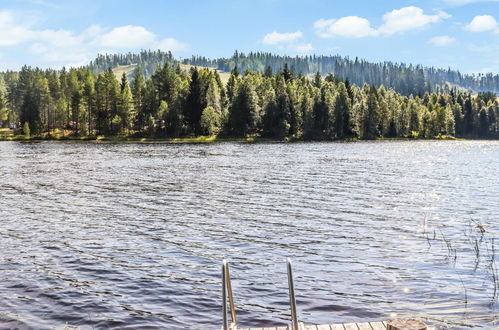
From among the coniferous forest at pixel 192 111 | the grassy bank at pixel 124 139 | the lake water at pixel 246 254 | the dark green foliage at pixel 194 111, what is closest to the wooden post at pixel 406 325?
the lake water at pixel 246 254

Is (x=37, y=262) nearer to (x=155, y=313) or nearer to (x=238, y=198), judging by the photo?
(x=155, y=313)

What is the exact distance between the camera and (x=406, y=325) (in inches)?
387

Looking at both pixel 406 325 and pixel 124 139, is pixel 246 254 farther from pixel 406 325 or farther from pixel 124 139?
pixel 124 139

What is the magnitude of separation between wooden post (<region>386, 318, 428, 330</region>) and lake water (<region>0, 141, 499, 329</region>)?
18.2ft

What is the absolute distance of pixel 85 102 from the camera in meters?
182

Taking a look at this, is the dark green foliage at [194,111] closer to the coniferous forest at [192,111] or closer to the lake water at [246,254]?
the coniferous forest at [192,111]

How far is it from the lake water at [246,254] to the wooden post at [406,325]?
555cm

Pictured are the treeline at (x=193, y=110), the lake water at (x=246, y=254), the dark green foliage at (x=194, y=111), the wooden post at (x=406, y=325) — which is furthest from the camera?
the dark green foliage at (x=194, y=111)

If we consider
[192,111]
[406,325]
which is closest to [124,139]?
[192,111]

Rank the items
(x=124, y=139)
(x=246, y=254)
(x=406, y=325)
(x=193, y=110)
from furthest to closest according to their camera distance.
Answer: (x=193, y=110) < (x=124, y=139) < (x=246, y=254) < (x=406, y=325)

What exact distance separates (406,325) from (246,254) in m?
14.3

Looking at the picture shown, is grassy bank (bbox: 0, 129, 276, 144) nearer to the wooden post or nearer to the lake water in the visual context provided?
the lake water

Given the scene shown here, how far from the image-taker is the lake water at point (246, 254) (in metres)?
16.4

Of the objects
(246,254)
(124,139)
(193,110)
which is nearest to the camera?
(246,254)
